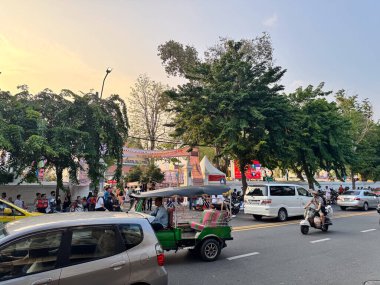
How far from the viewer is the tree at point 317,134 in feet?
86.9

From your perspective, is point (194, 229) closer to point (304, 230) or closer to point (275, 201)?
point (304, 230)

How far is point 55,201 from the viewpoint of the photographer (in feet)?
60.1

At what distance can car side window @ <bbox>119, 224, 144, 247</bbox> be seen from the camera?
481 centimetres

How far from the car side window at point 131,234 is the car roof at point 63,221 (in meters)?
0.10

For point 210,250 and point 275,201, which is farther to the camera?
point 275,201

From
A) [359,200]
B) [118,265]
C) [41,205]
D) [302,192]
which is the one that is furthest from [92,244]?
[359,200]

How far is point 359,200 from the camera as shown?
80.2ft

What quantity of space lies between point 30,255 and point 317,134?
25840 millimetres

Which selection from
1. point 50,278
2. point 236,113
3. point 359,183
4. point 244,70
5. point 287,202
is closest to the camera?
point 50,278

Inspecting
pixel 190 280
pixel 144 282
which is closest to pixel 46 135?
pixel 190 280

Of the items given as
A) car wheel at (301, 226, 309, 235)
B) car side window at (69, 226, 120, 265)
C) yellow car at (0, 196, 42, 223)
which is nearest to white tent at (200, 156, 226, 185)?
car wheel at (301, 226, 309, 235)

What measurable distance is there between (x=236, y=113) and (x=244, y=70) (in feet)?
11.5

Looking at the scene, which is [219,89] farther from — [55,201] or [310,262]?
[310,262]

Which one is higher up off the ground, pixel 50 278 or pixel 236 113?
pixel 236 113
